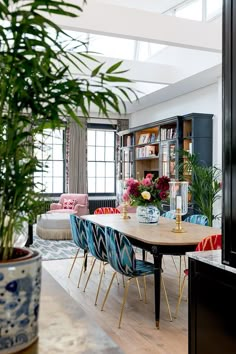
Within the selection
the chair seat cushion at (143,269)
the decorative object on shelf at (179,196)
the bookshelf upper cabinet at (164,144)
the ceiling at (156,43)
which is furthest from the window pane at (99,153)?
the chair seat cushion at (143,269)

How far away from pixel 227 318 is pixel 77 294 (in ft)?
8.14

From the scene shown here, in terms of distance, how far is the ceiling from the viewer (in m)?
4.47

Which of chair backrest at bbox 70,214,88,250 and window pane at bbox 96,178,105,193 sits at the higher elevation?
window pane at bbox 96,178,105,193

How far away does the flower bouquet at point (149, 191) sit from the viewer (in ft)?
14.7

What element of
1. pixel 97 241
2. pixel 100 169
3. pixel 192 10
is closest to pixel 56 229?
pixel 100 169

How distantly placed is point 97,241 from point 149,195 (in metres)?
0.84

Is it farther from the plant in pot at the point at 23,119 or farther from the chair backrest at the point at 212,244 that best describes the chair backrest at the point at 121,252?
the plant in pot at the point at 23,119

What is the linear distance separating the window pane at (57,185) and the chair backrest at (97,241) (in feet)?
20.7

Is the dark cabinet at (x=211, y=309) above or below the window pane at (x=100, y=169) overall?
below

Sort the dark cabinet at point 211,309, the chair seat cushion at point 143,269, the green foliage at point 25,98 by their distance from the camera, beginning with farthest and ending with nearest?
1. the chair seat cushion at point 143,269
2. the dark cabinet at point 211,309
3. the green foliage at point 25,98

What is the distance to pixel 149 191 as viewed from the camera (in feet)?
14.8

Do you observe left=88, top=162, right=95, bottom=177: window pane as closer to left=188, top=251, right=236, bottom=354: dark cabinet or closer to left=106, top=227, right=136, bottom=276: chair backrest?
left=106, top=227, right=136, bottom=276: chair backrest

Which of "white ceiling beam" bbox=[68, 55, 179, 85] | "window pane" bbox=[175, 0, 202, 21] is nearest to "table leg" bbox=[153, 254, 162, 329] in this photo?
"white ceiling beam" bbox=[68, 55, 179, 85]

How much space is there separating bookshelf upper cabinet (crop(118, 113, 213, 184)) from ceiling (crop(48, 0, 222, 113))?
26.5 inches
